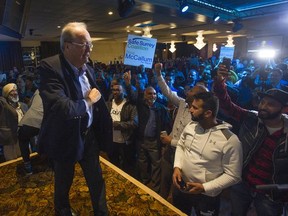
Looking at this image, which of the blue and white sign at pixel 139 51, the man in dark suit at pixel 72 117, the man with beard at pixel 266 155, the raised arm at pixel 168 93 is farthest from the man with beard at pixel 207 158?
the blue and white sign at pixel 139 51

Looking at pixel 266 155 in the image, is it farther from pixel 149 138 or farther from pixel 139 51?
pixel 139 51

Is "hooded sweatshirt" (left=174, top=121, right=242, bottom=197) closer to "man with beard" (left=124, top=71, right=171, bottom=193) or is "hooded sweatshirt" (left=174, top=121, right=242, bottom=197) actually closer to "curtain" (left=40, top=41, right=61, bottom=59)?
"man with beard" (left=124, top=71, right=171, bottom=193)

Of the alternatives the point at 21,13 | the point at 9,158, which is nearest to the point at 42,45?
the point at 21,13

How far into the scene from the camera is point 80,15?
769cm

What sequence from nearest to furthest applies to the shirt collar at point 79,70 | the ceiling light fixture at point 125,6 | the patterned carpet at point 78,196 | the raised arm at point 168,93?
the shirt collar at point 79,70 → the patterned carpet at point 78,196 → the raised arm at point 168,93 → the ceiling light fixture at point 125,6

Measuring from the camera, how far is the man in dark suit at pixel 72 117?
130cm

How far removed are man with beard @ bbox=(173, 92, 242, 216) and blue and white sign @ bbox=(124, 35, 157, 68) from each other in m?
2.73

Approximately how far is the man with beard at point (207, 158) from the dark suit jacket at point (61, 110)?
876 millimetres

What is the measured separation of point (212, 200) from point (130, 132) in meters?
1.47

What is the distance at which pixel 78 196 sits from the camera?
2.08 metres

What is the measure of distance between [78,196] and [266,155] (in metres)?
1.68

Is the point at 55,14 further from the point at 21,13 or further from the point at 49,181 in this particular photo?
the point at 49,181

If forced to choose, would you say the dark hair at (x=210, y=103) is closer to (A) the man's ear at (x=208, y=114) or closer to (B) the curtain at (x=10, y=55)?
(A) the man's ear at (x=208, y=114)

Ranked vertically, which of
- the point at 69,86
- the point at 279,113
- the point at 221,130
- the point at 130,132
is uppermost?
the point at 69,86
